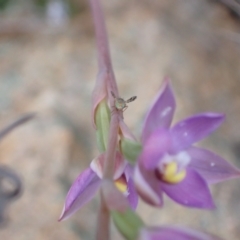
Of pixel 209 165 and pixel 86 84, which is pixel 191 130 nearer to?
pixel 209 165

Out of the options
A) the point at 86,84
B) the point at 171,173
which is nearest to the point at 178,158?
the point at 171,173

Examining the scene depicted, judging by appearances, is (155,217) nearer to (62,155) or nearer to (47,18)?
(62,155)

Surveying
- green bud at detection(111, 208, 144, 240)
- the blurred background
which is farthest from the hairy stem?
the blurred background

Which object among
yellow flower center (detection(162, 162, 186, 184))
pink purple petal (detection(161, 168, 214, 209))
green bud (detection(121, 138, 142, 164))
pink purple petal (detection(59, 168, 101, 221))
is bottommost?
pink purple petal (detection(59, 168, 101, 221))

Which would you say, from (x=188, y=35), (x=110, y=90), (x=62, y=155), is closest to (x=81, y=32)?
(x=188, y=35)

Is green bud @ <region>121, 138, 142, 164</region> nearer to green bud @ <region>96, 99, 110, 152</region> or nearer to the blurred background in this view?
green bud @ <region>96, 99, 110, 152</region>

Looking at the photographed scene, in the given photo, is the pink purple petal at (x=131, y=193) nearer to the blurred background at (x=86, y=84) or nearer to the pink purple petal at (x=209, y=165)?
the pink purple petal at (x=209, y=165)

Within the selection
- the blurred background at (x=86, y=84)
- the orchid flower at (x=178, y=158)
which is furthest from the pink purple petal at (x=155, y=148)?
the blurred background at (x=86, y=84)
